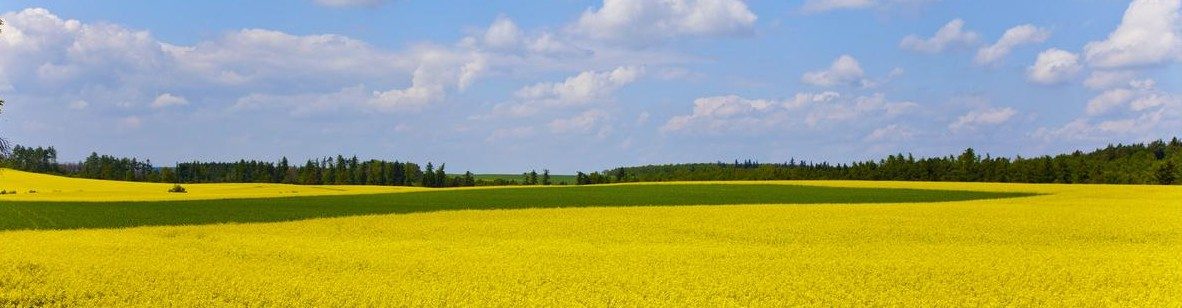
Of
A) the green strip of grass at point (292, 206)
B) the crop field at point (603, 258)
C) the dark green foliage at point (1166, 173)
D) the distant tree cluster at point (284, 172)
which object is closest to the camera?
the crop field at point (603, 258)

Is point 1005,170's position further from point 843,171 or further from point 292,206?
point 292,206

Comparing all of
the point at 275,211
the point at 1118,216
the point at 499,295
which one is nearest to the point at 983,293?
the point at 499,295

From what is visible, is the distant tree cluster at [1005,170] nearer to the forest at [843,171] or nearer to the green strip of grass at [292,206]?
the forest at [843,171]

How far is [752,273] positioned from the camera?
1734cm

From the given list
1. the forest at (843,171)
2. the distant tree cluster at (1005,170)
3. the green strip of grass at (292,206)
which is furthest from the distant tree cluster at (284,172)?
the green strip of grass at (292,206)

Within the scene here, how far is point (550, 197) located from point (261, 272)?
4075 cm

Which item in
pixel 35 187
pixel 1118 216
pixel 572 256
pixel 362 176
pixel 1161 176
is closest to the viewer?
pixel 572 256

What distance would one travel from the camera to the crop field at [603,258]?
590 inches

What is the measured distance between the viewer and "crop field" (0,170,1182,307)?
1498 centimetres

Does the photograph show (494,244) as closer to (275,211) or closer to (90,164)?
(275,211)

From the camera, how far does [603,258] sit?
2047 cm

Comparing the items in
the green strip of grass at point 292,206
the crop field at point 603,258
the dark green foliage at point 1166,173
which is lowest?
the crop field at point 603,258

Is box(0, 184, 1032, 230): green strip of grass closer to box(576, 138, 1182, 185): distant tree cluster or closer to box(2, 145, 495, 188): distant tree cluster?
box(576, 138, 1182, 185): distant tree cluster

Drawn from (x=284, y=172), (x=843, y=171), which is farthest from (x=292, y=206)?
(x=284, y=172)
